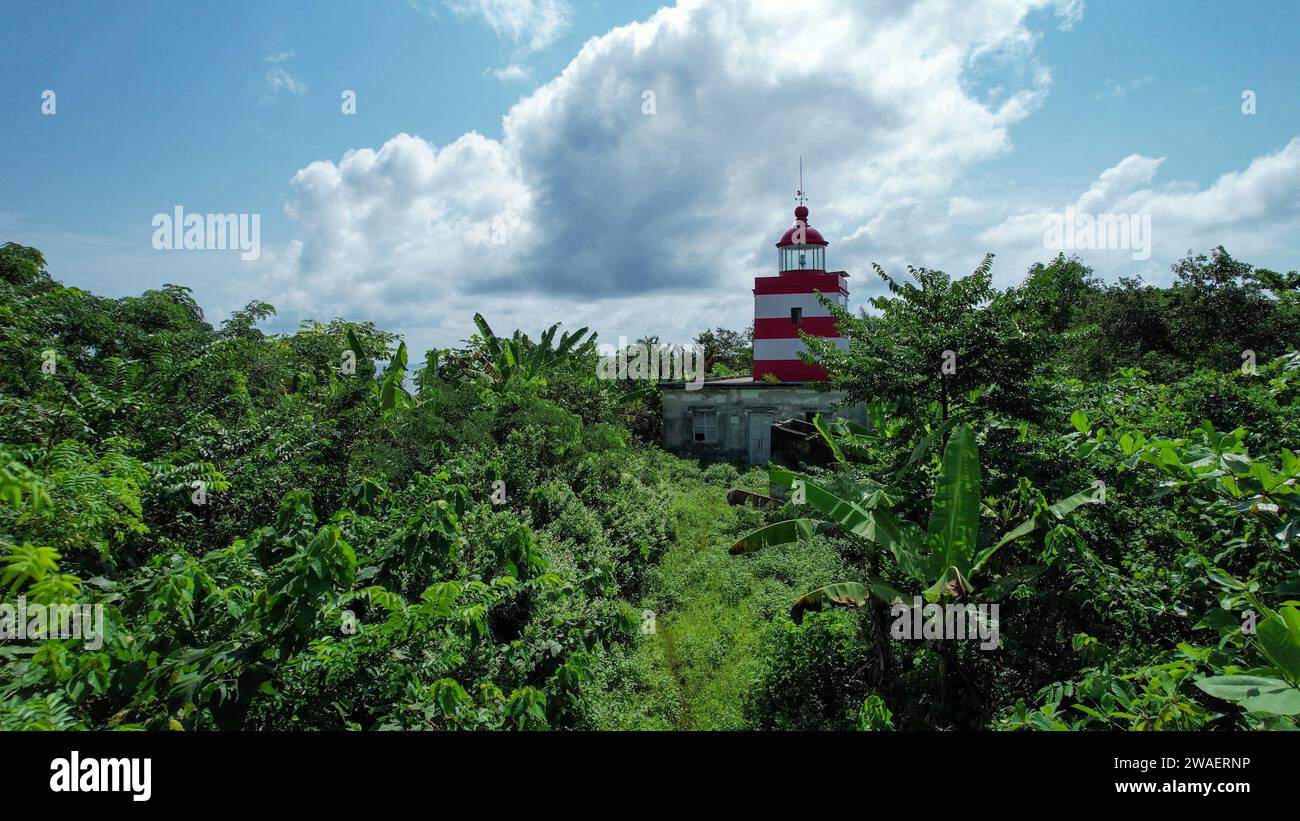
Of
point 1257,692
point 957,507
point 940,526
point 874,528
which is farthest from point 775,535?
point 1257,692

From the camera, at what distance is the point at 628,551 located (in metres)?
9.22

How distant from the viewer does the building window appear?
21.2m

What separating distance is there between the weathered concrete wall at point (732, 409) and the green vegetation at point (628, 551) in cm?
903

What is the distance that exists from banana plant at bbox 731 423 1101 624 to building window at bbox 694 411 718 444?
607 inches

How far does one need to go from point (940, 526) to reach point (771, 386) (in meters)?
15.4

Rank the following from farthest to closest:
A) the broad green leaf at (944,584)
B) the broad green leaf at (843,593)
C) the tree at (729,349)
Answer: the tree at (729,349), the broad green leaf at (843,593), the broad green leaf at (944,584)

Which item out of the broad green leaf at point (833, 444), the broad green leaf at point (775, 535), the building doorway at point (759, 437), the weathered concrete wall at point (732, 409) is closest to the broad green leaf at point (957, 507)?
the broad green leaf at point (775, 535)

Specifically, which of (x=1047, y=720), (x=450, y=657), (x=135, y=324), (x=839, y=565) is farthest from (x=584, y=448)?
(x=1047, y=720)

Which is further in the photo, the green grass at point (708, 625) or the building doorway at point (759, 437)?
the building doorway at point (759, 437)

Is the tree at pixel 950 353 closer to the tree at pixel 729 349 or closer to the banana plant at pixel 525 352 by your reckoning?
the banana plant at pixel 525 352

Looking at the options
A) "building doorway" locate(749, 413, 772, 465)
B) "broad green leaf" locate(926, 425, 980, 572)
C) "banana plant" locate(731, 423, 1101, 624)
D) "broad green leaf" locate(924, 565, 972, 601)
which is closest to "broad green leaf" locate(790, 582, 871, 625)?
"banana plant" locate(731, 423, 1101, 624)

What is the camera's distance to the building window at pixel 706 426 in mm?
21188
